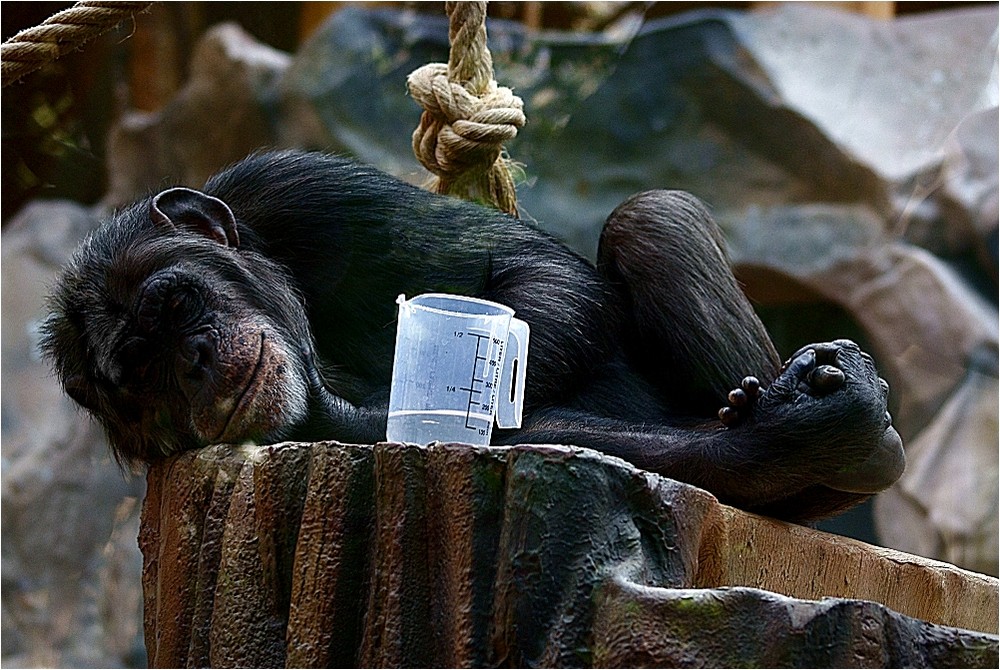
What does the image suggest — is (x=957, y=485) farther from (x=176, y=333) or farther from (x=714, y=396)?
(x=176, y=333)

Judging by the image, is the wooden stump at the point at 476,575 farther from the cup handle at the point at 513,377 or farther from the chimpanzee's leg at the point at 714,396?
the cup handle at the point at 513,377

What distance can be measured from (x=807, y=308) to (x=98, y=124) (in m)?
4.38

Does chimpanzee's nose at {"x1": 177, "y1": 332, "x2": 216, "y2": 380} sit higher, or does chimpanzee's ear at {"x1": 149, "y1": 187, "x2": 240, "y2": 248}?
chimpanzee's ear at {"x1": 149, "y1": 187, "x2": 240, "y2": 248}

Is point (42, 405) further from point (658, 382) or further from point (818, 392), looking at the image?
point (818, 392)

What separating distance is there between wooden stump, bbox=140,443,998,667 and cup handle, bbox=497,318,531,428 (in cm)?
38

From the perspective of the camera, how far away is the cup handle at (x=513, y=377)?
2.04m

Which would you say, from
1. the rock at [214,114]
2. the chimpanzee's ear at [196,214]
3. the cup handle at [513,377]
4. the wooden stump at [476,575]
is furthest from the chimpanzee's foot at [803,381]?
the rock at [214,114]

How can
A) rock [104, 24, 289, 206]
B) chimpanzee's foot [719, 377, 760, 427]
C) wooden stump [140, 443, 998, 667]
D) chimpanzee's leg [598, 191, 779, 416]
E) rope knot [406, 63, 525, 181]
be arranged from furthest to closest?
rock [104, 24, 289, 206]
rope knot [406, 63, 525, 181]
chimpanzee's leg [598, 191, 779, 416]
chimpanzee's foot [719, 377, 760, 427]
wooden stump [140, 443, 998, 667]

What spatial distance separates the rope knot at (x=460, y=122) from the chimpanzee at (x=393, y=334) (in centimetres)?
18

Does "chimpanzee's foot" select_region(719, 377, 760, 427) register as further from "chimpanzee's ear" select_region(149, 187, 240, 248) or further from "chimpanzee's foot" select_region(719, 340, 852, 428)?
"chimpanzee's ear" select_region(149, 187, 240, 248)

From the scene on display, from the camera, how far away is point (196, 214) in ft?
8.52

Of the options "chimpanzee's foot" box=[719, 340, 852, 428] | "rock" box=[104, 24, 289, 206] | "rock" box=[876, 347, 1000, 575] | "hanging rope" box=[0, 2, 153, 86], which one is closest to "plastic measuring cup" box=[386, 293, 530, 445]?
"chimpanzee's foot" box=[719, 340, 852, 428]

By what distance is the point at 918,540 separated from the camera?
6.24m

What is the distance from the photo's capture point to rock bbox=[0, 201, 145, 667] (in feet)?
20.5
